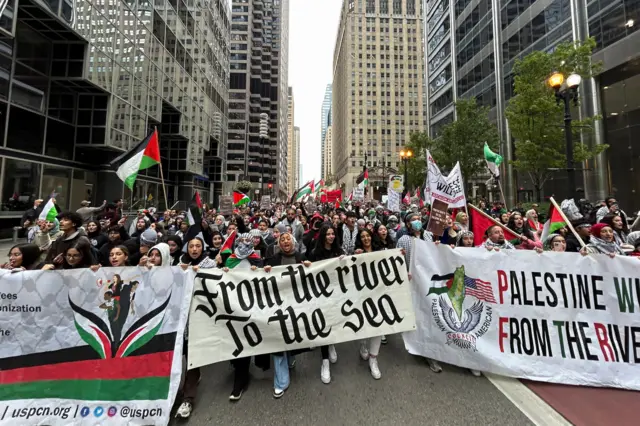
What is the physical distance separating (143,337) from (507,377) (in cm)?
445

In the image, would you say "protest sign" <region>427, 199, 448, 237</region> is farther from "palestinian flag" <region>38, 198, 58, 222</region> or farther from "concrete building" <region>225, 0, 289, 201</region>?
"concrete building" <region>225, 0, 289, 201</region>

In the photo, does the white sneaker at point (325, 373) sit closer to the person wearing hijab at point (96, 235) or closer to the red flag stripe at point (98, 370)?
the red flag stripe at point (98, 370)

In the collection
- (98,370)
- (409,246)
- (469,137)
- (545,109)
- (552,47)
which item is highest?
(552,47)

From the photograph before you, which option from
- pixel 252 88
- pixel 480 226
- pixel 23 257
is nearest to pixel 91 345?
Result: pixel 23 257

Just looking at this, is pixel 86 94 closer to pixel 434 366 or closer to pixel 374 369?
pixel 374 369

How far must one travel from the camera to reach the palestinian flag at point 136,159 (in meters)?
7.88

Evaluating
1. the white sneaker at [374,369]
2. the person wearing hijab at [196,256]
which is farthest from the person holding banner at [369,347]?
the person wearing hijab at [196,256]

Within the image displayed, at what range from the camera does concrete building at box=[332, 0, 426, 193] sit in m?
112

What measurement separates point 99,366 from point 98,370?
0.04 metres

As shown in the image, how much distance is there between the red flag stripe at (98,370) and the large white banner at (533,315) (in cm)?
325

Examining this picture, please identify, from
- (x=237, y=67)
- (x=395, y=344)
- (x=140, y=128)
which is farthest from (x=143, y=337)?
(x=237, y=67)

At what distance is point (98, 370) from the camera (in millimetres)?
3201

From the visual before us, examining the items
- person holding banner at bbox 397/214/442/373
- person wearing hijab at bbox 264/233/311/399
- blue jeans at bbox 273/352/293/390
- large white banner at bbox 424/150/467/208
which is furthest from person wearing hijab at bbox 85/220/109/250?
large white banner at bbox 424/150/467/208

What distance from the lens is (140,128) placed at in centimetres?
2219
